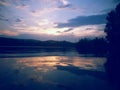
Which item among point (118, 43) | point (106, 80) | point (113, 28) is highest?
point (113, 28)

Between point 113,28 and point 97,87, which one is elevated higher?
point 113,28

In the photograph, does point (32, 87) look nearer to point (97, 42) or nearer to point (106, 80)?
point (106, 80)

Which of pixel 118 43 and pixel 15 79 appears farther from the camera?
pixel 118 43

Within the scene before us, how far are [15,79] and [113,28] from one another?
36323 mm

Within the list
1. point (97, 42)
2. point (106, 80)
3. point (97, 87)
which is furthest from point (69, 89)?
point (97, 42)

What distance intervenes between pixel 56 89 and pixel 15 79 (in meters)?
5.01

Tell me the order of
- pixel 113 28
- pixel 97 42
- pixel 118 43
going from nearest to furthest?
A: pixel 118 43, pixel 113 28, pixel 97 42

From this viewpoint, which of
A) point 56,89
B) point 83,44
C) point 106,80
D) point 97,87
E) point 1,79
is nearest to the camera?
point 56,89

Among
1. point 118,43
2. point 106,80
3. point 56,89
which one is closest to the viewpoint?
point 56,89

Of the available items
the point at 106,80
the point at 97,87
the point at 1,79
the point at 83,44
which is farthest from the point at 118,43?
the point at 83,44

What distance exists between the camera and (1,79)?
16.2m

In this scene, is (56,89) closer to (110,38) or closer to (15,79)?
(15,79)

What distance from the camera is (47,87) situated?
1395 cm

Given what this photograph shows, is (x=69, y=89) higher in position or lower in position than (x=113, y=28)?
lower
